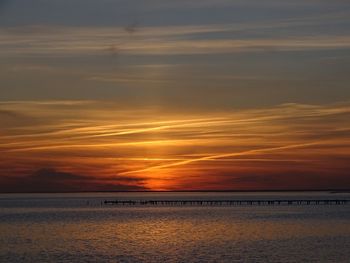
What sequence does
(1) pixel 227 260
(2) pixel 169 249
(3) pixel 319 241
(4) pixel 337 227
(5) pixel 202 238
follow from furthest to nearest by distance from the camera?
(4) pixel 337 227
(5) pixel 202 238
(3) pixel 319 241
(2) pixel 169 249
(1) pixel 227 260

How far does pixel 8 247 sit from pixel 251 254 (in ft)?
70.7

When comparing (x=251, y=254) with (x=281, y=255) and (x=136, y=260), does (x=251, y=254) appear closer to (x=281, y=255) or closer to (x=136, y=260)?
(x=281, y=255)

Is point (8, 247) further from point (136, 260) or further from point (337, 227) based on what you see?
point (337, 227)

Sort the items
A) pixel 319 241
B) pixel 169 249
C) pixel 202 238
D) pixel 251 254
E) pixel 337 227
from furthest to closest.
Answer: pixel 337 227, pixel 202 238, pixel 319 241, pixel 169 249, pixel 251 254

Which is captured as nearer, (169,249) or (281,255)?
(281,255)

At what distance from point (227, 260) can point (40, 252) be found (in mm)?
16100

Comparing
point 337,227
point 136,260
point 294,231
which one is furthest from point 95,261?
point 337,227

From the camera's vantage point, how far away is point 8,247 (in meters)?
59.0

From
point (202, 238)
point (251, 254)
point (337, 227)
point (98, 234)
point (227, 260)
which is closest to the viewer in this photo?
point (227, 260)

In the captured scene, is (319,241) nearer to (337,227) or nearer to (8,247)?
(337,227)

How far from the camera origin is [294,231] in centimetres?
7850

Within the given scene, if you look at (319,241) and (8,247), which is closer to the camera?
(8,247)

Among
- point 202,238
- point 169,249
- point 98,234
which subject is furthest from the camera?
point 98,234

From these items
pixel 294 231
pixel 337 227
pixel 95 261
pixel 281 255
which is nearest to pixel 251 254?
pixel 281 255
